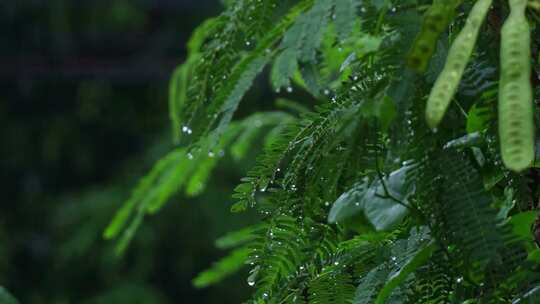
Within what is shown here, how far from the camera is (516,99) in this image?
628mm

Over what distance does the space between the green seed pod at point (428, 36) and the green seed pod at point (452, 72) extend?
16 mm

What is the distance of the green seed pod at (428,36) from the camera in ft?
2.29

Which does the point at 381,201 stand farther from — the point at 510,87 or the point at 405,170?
the point at 510,87

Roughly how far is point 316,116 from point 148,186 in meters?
1.99

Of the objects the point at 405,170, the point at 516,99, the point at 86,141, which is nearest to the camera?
the point at 516,99

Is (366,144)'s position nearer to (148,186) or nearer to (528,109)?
(528,109)

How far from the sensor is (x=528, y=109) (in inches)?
24.5

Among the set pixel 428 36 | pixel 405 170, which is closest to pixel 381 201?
pixel 405 170

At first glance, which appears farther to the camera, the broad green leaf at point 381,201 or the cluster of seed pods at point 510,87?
the broad green leaf at point 381,201

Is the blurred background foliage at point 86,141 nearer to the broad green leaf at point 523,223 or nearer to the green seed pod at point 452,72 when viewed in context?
the broad green leaf at point 523,223

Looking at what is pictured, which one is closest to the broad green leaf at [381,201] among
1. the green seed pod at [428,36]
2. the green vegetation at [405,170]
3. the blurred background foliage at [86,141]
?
the green vegetation at [405,170]

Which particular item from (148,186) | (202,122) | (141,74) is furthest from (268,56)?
(141,74)

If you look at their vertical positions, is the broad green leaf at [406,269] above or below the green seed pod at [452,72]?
below

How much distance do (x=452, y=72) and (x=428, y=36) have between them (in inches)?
1.7
